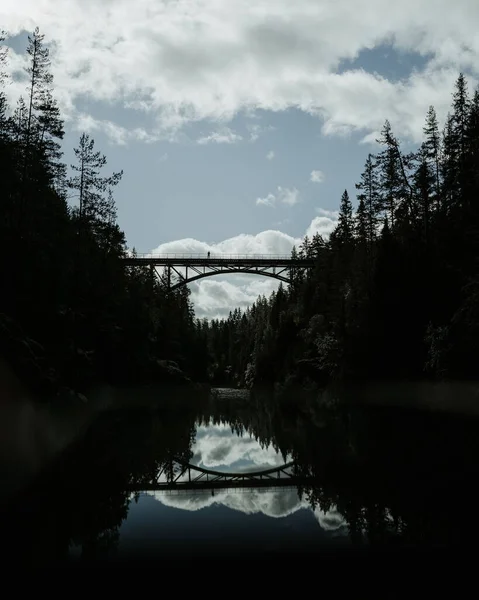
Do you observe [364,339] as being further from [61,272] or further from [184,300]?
[184,300]

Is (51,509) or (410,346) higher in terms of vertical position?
(410,346)

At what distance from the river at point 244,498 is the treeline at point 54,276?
5086 millimetres

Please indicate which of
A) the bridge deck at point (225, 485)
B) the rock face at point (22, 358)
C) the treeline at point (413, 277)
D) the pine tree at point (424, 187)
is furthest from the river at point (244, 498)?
the pine tree at point (424, 187)

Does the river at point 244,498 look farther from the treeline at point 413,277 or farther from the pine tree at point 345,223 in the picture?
the pine tree at point 345,223

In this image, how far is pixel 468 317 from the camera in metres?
22.0

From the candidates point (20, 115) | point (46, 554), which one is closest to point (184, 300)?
point (20, 115)

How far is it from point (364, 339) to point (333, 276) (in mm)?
→ 15560

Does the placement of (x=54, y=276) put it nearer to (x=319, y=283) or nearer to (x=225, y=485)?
(x=225, y=485)

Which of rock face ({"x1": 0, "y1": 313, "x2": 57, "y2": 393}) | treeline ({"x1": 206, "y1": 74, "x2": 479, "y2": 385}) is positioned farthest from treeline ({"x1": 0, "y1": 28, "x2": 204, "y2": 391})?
treeline ({"x1": 206, "y1": 74, "x2": 479, "y2": 385})

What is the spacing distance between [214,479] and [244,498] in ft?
5.79

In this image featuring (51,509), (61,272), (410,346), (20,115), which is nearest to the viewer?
(51,509)

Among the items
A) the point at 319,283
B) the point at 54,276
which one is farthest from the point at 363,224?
the point at 54,276

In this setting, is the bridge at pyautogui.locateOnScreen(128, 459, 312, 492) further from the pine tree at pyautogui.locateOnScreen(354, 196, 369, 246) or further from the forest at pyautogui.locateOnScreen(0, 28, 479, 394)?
the pine tree at pyautogui.locateOnScreen(354, 196, 369, 246)

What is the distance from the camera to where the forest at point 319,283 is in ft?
68.5
